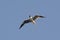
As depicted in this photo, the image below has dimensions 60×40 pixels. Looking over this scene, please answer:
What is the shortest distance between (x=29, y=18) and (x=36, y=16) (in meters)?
1.27

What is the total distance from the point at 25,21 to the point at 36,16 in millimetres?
1782

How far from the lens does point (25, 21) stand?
33.1 meters

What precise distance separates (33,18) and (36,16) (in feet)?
2.99

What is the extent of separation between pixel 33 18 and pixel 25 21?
1.75 metres

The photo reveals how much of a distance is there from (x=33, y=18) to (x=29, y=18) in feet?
1.79

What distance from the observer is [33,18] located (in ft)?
104

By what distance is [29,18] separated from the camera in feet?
104

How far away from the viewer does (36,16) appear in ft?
107

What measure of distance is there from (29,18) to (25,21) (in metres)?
1.48
